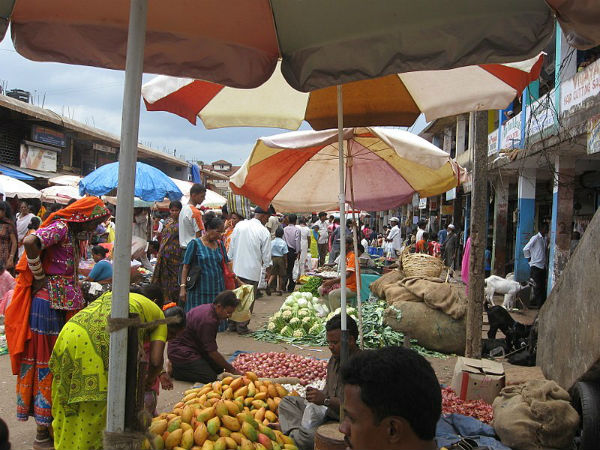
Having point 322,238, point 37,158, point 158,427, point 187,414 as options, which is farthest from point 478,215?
point 37,158

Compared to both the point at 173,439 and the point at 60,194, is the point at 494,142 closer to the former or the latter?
the point at 60,194

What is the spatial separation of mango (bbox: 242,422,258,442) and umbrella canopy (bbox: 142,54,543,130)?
2.26 metres

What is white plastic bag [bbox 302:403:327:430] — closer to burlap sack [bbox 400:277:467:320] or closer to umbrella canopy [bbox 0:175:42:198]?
burlap sack [bbox 400:277:467:320]

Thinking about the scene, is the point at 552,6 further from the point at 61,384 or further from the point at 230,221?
the point at 230,221

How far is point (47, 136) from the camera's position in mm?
19453

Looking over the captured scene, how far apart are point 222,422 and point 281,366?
2434mm

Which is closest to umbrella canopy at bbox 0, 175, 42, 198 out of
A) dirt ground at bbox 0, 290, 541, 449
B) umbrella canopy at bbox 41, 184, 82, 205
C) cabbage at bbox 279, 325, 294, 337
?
umbrella canopy at bbox 41, 184, 82, 205

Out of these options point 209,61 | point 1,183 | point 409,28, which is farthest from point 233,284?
point 1,183

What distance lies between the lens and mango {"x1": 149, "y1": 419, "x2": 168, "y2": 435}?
339 centimetres

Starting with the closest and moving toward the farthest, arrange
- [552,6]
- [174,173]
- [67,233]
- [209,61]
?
[552,6], [209,61], [67,233], [174,173]

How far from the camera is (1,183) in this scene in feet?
43.7

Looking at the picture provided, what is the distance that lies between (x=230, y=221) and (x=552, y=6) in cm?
1103

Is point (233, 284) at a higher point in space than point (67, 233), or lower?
lower

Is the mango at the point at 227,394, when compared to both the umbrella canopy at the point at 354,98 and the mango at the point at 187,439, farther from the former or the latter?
the umbrella canopy at the point at 354,98
